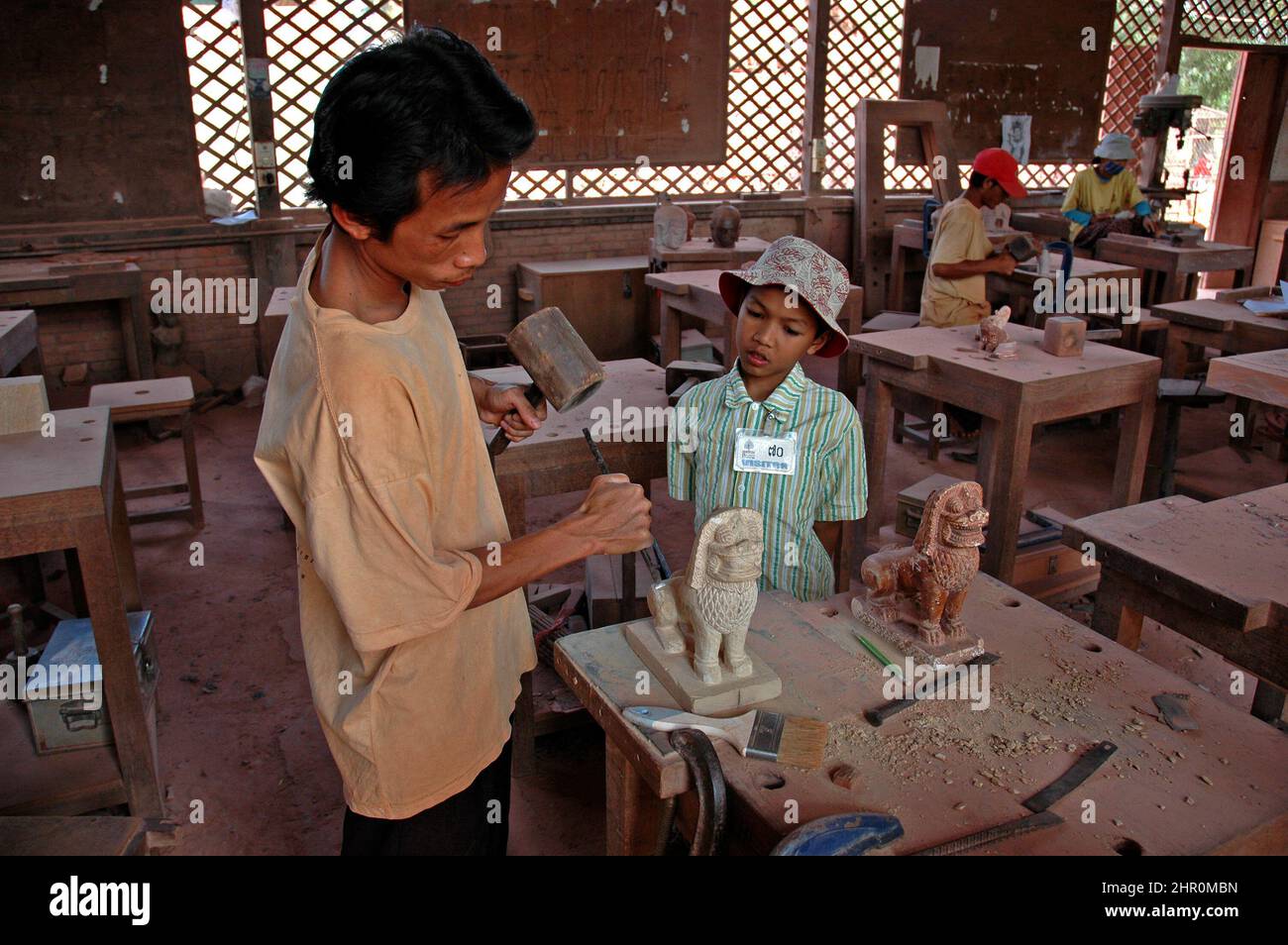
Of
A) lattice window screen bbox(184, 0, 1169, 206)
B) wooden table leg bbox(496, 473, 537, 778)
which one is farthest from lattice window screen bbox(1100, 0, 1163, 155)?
wooden table leg bbox(496, 473, 537, 778)

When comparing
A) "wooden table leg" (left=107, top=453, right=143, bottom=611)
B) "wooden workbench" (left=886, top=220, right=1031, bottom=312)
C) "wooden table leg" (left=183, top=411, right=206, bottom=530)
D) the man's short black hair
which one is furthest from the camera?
"wooden workbench" (left=886, top=220, right=1031, bottom=312)

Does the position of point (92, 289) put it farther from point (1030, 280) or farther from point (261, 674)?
point (1030, 280)

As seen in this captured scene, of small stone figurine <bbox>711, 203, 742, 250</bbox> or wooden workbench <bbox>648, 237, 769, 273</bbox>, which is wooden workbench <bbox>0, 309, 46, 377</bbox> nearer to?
wooden workbench <bbox>648, 237, 769, 273</bbox>

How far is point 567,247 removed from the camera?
22.8 feet

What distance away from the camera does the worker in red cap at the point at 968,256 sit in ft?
15.0

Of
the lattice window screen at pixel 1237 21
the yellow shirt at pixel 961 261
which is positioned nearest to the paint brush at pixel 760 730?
the yellow shirt at pixel 961 261

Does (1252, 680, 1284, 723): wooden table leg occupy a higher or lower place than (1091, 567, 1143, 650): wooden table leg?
lower

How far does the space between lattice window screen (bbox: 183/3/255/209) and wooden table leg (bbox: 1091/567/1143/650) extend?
580 centimetres

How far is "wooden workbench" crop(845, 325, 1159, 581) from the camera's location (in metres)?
3.17

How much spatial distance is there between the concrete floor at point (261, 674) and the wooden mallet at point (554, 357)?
4.39ft

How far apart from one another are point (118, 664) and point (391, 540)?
1.41 metres

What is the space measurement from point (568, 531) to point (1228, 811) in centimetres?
96

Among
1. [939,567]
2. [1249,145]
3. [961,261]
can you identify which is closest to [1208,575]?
[939,567]

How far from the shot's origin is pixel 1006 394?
3.16 meters
